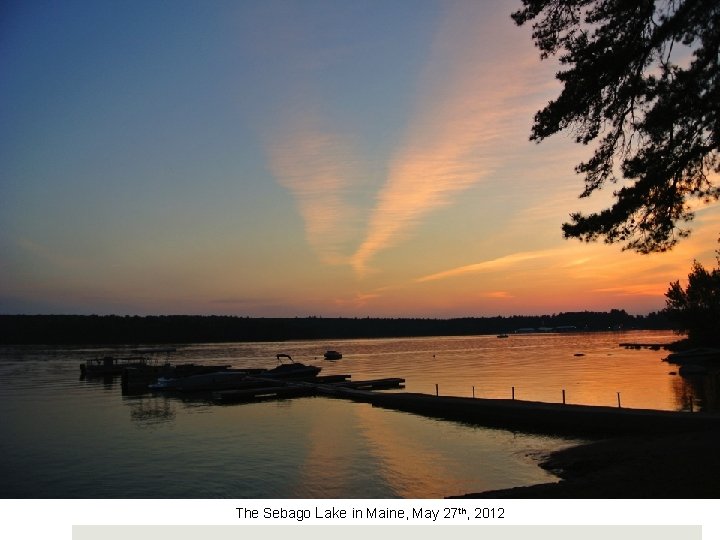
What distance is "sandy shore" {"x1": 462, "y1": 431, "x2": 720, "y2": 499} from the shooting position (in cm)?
1414

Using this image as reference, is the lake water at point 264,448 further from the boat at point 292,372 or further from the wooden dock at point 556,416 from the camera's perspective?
the boat at point 292,372

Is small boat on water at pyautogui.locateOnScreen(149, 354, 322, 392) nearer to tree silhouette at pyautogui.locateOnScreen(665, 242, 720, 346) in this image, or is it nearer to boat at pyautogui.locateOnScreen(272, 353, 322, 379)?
boat at pyautogui.locateOnScreen(272, 353, 322, 379)

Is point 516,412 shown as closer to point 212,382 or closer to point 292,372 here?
point 212,382

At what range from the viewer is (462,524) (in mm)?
13086

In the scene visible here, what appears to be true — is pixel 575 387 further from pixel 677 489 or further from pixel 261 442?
pixel 677 489

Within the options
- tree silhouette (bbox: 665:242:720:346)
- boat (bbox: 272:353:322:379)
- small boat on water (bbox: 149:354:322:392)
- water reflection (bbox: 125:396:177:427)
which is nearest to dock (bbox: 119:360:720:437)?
small boat on water (bbox: 149:354:322:392)

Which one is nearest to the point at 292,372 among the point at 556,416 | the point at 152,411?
the point at 152,411

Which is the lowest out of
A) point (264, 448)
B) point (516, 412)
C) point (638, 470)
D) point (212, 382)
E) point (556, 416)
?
point (212, 382)

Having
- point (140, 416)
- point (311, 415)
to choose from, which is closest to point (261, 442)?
point (311, 415)

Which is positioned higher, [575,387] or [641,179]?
[641,179]

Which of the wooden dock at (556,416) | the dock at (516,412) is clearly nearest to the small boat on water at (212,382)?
the dock at (516,412)

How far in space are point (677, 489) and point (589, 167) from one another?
30.1ft

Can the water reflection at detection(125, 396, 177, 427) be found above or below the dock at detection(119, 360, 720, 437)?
below

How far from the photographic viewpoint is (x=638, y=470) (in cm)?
1723
